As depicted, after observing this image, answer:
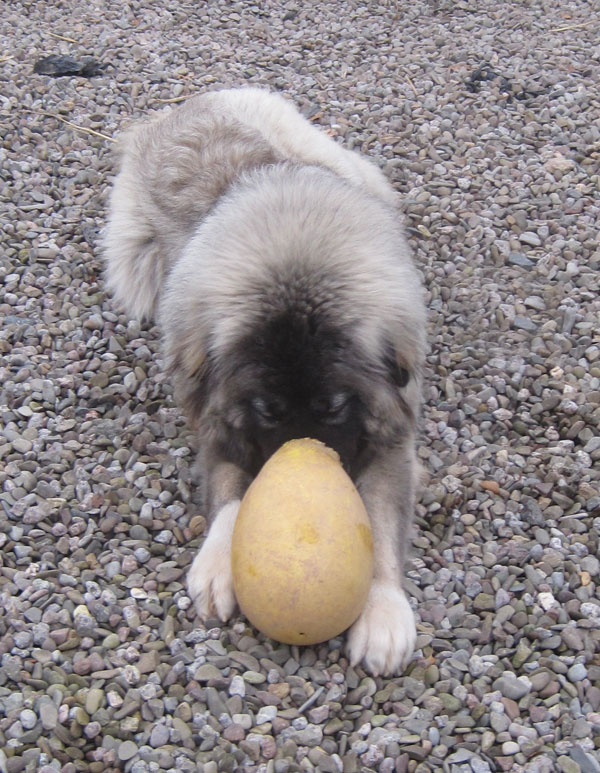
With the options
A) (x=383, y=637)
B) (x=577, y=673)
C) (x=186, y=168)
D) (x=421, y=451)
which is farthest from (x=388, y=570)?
(x=186, y=168)

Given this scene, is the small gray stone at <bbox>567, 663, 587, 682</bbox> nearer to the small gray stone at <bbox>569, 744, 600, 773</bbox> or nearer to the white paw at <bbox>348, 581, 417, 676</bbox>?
the small gray stone at <bbox>569, 744, 600, 773</bbox>

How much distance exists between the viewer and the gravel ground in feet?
8.08

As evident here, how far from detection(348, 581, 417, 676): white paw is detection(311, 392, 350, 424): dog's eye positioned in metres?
0.60

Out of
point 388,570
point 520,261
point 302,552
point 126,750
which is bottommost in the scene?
point 126,750

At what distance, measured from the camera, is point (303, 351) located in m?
2.73

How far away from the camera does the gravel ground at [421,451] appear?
2.46m

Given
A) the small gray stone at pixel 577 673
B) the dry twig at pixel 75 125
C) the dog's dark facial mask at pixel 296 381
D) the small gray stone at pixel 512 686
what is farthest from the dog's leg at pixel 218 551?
the dry twig at pixel 75 125

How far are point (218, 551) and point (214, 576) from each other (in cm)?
12

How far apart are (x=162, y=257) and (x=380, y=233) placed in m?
1.48

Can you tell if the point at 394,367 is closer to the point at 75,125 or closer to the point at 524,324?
the point at 524,324

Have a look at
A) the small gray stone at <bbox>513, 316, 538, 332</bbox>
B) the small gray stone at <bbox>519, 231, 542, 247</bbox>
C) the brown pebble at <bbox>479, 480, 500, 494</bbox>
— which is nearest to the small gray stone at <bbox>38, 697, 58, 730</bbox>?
the brown pebble at <bbox>479, 480, 500, 494</bbox>

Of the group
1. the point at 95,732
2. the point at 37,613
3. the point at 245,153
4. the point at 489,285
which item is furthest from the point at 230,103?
the point at 95,732

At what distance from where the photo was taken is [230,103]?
4809 millimetres

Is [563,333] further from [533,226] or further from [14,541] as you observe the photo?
[14,541]
